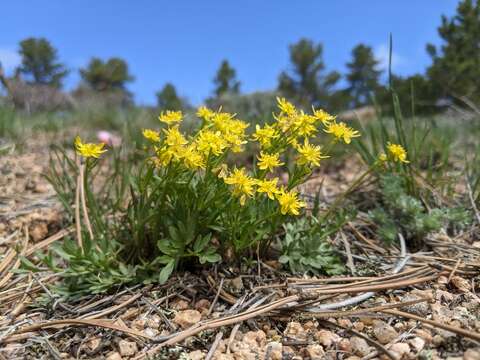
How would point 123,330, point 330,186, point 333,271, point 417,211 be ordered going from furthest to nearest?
point 330,186 → point 417,211 → point 333,271 → point 123,330

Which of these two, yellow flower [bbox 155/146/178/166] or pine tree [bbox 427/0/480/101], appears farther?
pine tree [bbox 427/0/480/101]

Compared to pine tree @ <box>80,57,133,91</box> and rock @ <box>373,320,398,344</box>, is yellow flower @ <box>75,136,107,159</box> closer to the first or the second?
rock @ <box>373,320,398,344</box>

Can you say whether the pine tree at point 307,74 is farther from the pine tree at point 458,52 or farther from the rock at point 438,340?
the rock at point 438,340

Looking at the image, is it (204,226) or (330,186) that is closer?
(204,226)

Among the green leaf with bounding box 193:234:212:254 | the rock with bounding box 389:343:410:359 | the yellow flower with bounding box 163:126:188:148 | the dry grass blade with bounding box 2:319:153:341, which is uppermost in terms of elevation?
the yellow flower with bounding box 163:126:188:148

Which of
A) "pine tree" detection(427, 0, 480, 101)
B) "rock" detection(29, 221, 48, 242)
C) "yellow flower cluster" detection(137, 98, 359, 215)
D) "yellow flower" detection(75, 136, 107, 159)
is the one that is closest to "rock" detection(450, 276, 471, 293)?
"yellow flower cluster" detection(137, 98, 359, 215)

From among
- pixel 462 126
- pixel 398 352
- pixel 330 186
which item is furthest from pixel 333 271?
pixel 462 126

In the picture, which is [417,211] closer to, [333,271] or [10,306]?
[333,271]
